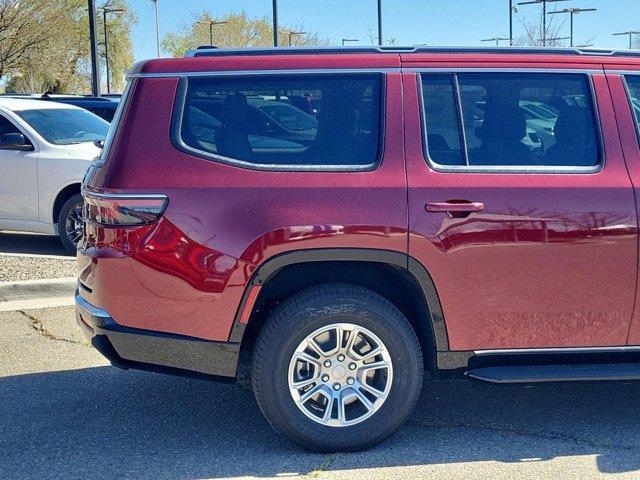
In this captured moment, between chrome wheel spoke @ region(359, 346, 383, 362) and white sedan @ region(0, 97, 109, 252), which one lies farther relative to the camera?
white sedan @ region(0, 97, 109, 252)

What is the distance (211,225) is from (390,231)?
83 centimetres

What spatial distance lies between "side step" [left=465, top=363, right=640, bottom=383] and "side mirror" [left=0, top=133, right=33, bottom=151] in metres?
6.48

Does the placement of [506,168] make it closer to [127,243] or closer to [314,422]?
[314,422]

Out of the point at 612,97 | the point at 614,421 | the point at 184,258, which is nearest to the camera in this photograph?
the point at 184,258

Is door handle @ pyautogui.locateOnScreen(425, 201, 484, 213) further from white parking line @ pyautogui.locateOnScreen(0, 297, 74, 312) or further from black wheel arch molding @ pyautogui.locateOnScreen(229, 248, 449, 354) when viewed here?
white parking line @ pyautogui.locateOnScreen(0, 297, 74, 312)

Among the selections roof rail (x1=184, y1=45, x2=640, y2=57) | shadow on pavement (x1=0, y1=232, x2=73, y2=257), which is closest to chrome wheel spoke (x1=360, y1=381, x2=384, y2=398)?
roof rail (x1=184, y1=45, x2=640, y2=57)

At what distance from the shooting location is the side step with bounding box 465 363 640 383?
4.11 m

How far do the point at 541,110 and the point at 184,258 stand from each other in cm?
193

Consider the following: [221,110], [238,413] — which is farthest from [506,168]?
[238,413]

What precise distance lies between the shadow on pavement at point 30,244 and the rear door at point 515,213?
587cm

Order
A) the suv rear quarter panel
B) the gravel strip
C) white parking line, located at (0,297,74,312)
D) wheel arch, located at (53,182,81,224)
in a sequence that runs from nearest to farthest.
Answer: the suv rear quarter panel < white parking line, located at (0,297,74,312) < the gravel strip < wheel arch, located at (53,182,81,224)

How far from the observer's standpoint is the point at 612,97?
434 centimetres

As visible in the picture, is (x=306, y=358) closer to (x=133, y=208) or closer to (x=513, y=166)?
(x=133, y=208)

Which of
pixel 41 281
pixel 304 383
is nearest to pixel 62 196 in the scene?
pixel 41 281
